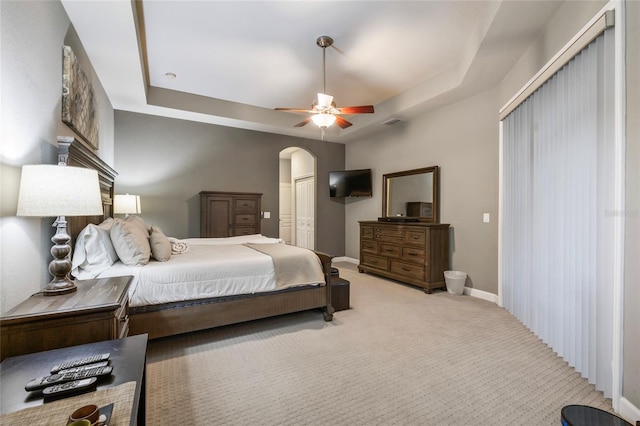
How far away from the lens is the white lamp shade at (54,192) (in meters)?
1.40

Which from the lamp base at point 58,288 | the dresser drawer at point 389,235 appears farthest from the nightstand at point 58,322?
the dresser drawer at point 389,235

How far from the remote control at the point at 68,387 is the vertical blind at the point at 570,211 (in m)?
2.63

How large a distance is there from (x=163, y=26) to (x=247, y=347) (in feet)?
10.7

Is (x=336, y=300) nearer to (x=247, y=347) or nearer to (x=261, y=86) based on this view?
(x=247, y=347)

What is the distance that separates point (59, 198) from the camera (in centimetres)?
146

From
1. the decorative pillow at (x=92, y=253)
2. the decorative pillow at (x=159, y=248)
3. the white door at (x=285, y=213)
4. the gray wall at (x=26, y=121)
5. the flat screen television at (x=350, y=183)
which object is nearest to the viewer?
the gray wall at (x=26, y=121)

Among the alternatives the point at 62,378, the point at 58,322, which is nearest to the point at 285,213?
the point at 58,322

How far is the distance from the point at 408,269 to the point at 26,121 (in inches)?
169

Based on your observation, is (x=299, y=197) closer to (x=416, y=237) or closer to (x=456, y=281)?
(x=416, y=237)

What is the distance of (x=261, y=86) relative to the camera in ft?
14.2

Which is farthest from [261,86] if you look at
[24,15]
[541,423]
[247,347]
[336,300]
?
[541,423]

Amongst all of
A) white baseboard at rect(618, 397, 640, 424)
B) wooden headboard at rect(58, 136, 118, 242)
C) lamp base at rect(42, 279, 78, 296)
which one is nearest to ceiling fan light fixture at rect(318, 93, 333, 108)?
wooden headboard at rect(58, 136, 118, 242)

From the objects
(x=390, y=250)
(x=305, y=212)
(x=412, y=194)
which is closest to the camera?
(x=390, y=250)

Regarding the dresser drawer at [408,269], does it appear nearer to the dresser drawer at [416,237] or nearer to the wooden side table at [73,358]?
the dresser drawer at [416,237]
